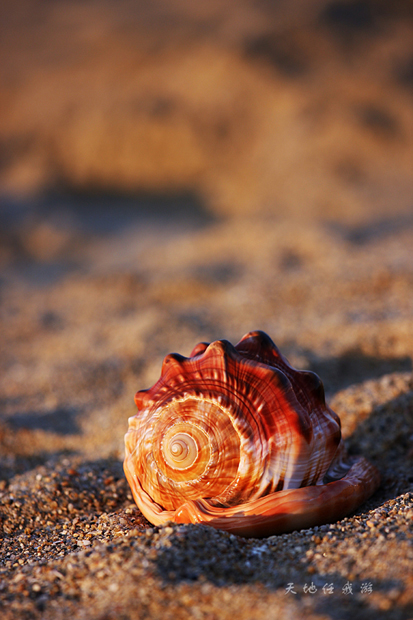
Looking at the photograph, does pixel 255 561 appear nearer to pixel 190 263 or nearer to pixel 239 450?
pixel 239 450

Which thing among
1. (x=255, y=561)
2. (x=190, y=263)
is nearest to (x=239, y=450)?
(x=255, y=561)

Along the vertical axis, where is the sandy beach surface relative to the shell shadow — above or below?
above

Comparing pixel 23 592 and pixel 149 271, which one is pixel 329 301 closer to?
pixel 149 271

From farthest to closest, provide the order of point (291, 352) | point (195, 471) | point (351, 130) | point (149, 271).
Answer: point (351, 130) → point (149, 271) → point (291, 352) → point (195, 471)

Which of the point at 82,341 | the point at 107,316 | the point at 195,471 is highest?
the point at 107,316

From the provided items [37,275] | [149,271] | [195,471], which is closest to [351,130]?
[149,271]
